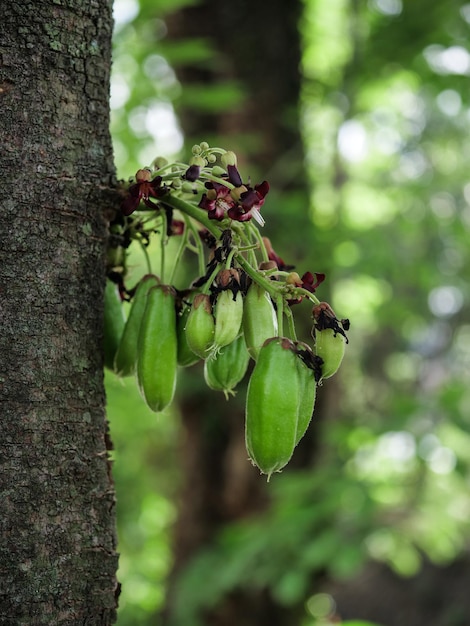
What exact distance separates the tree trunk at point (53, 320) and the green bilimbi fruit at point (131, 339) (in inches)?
5.1

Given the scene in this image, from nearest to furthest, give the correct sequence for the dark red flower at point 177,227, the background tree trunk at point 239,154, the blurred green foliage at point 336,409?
the dark red flower at point 177,227 < the blurred green foliage at point 336,409 < the background tree trunk at point 239,154

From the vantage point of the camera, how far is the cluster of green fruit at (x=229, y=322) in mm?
1386

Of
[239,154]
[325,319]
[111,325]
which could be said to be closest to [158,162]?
[111,325]

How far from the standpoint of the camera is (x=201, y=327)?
1.44 meters

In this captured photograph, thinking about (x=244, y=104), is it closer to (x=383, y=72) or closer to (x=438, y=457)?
(x=383, y=72)

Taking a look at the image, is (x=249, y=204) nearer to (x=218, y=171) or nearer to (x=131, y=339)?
(x=218, y=171)

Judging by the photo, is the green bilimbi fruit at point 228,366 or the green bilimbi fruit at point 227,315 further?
the green bilimbi fruit at point 228,366

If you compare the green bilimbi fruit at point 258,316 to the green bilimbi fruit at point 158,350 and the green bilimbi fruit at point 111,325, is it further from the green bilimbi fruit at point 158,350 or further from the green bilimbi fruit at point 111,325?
the green bilimbi fruit at point 111,325

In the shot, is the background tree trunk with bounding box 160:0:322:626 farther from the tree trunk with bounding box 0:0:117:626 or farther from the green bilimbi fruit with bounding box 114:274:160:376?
the tree trunk with bounding box 0:0:117:626

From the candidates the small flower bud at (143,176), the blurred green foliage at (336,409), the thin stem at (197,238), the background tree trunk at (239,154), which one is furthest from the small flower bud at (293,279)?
the background tree trunk at (239,154)

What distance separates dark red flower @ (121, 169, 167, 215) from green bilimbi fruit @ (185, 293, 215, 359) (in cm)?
21

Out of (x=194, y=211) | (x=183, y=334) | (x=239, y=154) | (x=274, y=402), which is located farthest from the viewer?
(x=239, y=154)

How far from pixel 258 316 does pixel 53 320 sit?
381mm

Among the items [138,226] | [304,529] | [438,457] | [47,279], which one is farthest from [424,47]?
[47,279]
